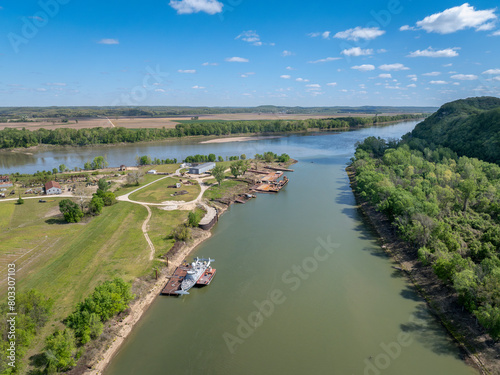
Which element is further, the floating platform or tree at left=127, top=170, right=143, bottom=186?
tree at left=127, top=170, right=143, bottom=186

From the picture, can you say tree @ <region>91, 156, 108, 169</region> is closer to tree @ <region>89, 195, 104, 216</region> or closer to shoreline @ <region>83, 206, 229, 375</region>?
tree @ <region>89, 195, 104, 216</region>

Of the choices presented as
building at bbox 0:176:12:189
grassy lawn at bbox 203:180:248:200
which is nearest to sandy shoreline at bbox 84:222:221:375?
grassy lawn at bbox 203:180:248:200

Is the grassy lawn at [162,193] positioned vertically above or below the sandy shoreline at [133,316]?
above

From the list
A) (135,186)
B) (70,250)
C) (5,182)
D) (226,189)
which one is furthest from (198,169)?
(70,250)

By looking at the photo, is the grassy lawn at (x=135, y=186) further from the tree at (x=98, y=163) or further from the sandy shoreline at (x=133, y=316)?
the sandy shoreline at (x=133, y=316)

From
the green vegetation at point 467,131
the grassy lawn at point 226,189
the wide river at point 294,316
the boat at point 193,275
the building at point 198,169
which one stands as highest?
the green vegetation at point 467,131

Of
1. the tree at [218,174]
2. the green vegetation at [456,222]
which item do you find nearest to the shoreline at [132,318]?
Result: the tree at [218,174]
